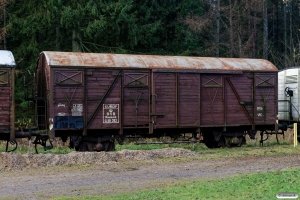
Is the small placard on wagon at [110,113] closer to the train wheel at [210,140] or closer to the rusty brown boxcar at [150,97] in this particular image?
the rusty brown boxcar at [150,97]

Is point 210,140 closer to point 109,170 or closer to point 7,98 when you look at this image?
point 109,170

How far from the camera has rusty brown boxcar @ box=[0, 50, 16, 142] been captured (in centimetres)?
1620

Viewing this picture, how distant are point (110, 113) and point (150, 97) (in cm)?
182

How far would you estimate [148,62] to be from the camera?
61.1ft

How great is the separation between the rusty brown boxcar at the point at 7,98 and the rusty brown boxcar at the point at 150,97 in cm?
132

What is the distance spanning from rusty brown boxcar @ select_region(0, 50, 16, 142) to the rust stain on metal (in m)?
1.47

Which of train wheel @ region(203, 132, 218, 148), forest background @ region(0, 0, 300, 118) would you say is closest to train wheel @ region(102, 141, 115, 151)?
train wheel @ region(203, 132, 218, 148)

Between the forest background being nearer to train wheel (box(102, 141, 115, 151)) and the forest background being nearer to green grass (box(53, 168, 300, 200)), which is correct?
train wheel (box(102, 141, 115, 151))

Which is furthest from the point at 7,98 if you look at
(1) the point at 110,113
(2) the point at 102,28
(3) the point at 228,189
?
(2) the point at 102,28

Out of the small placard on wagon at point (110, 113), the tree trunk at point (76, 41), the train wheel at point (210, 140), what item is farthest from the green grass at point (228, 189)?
the tree trunk at point (76, 41)

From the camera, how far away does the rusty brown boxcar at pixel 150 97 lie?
17.2 metres

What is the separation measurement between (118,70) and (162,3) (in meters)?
18.6

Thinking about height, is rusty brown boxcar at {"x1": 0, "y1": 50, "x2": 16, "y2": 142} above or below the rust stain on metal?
below

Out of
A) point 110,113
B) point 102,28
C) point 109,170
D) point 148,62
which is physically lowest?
point 109,170
